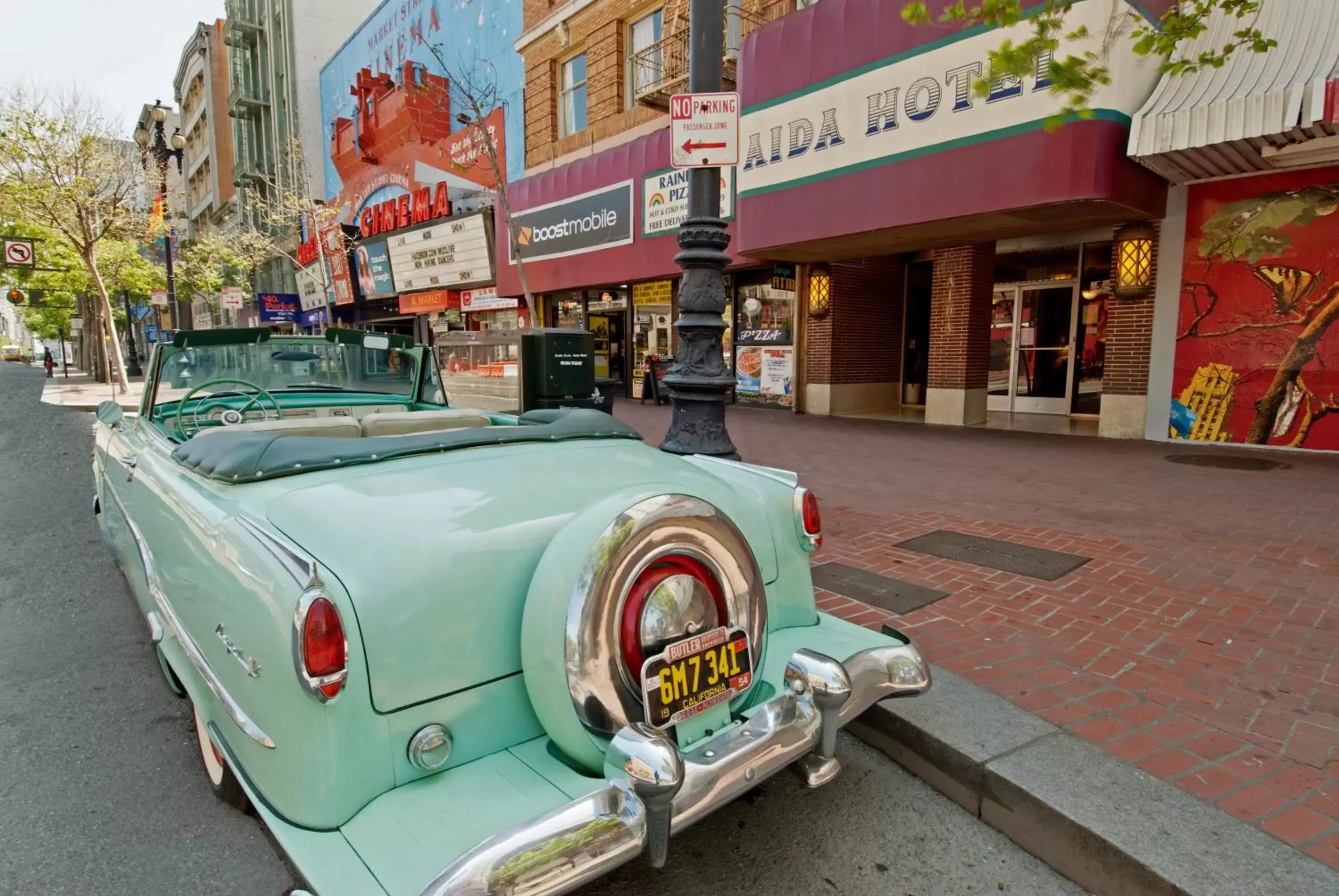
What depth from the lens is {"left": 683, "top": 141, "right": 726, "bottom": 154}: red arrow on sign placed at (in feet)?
14.3

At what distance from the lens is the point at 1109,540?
4996mm

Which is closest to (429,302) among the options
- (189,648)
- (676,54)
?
(676,54)

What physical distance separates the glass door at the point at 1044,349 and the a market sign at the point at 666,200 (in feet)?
18.7

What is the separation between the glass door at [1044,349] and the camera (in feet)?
41.3

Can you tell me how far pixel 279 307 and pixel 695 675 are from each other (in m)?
41.9

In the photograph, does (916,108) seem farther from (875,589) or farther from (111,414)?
(111,414)

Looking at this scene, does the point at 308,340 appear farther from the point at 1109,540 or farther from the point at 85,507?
the point at 1109,540

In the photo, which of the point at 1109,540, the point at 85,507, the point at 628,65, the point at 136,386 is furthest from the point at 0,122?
the point at 1109,540

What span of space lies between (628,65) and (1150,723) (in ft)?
56.2

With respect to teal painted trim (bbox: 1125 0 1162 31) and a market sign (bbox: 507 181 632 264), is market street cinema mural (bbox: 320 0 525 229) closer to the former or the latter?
a market sign (bbox: 507 181 632 264)

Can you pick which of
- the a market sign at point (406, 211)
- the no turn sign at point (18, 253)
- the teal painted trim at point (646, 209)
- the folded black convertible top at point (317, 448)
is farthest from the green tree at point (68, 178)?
the folded black convertible top at point (317, 448)

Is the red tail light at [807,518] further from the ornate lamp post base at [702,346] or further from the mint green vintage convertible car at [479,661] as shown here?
the ornate lamp post base at [702,346]

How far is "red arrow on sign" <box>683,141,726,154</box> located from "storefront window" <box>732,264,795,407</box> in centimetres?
926

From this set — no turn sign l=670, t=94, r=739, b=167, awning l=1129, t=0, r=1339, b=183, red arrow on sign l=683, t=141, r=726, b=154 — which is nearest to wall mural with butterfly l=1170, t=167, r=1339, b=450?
awning l=1129, t=0, r=1339, b=183
